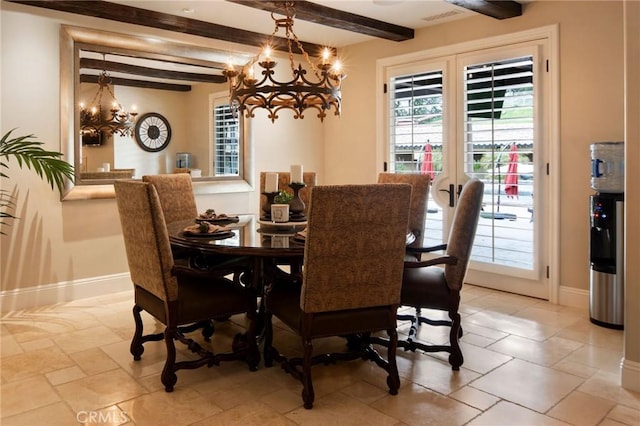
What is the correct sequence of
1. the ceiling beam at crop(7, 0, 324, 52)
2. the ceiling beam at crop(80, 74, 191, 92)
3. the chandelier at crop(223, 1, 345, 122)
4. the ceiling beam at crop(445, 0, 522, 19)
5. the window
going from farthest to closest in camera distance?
the window < the ceiling beam at crop(80, 74, 191, 92) < the ceiling beam at crop(7, 0, 324, 52) < the ceiling beam at crop(445, 0, 522, 19) < the chandelier at crop(223, 1, 345, 122)

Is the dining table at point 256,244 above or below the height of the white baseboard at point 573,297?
above

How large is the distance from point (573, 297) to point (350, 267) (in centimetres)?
261

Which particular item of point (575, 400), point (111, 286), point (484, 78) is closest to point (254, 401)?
point (575, 400)

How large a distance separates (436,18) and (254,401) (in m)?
3.84

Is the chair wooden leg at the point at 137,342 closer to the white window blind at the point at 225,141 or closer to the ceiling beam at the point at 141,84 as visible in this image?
the ceiling beam at the point at 141,84

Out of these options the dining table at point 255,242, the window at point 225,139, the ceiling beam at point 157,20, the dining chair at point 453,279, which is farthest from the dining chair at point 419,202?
the ceiling beam at point 157,20

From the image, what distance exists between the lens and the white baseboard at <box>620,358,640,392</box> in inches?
101

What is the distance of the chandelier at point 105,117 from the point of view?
435 cm

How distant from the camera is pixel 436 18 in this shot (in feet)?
15.4

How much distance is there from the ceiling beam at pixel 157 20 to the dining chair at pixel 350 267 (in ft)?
10.2

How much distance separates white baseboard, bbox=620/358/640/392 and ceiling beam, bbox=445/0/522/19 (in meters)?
2.77

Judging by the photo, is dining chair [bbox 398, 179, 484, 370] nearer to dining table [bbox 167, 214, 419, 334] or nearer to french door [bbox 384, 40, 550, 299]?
dining table [bbox 167, 214, 419, 334]

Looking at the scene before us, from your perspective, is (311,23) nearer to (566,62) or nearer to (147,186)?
(566,62)

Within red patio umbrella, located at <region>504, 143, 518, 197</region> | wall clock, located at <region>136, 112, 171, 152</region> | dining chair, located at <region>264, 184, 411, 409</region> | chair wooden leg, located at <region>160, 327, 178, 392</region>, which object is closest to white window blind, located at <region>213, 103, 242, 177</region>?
wall clock, located at <region>136, 112, 171, 152</region>
